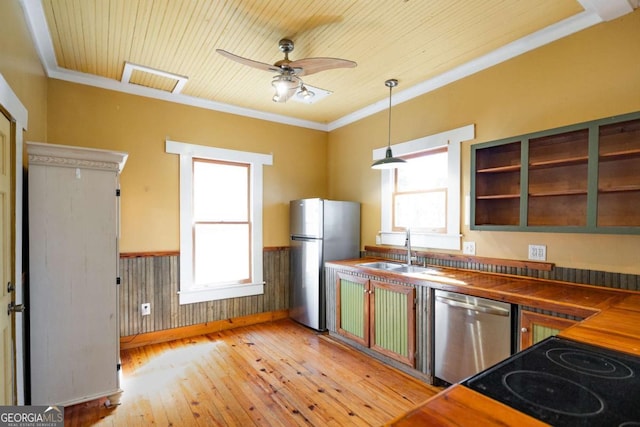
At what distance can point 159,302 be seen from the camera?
3600mm

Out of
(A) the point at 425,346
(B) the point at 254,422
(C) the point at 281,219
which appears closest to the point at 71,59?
(C) the point at 281,219

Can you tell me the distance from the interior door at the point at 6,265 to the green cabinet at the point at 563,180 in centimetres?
322

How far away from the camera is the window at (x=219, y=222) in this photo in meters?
3.77

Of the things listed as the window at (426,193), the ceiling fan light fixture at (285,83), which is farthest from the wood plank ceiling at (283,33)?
the window at (426,193)

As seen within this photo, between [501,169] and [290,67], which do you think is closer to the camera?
[290,67]

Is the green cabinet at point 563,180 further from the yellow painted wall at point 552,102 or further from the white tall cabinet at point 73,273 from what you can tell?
the white tall cabinet at point 73,273

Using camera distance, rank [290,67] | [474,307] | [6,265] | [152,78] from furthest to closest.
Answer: [152,78] → [290,67] → [474,307] → [6,265]

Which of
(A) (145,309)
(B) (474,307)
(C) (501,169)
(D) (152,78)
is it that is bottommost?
(A) (145,309)

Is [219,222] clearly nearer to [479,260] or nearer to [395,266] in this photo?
[395,266]

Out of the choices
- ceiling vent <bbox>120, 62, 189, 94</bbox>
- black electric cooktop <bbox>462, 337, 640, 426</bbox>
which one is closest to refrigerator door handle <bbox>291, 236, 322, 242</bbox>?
ceiling vent <bbox>120, 62, 189, 94</bbox>

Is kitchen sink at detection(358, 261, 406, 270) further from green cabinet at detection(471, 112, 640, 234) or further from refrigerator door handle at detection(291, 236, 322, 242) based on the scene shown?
green cabinet at detection(471, 112, 640, 234)

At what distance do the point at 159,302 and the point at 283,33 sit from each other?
307cm

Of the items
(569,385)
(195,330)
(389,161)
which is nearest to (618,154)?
(389,161)

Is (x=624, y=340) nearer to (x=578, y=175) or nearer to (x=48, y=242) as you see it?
(x=578, y=175)
